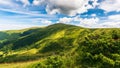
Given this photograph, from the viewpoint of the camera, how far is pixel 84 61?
134125mm

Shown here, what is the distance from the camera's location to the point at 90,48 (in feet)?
472

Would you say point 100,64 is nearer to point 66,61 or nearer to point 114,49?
point 114,49

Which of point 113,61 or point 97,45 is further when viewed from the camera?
point 97,45

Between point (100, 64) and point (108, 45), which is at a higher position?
point (108, 45)

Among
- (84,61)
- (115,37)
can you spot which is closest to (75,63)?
(84,61)

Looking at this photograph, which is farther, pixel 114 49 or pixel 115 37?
pixel 115 37

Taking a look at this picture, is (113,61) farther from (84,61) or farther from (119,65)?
(84,61)

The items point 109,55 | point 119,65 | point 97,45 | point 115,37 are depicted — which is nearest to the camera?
point 119,65

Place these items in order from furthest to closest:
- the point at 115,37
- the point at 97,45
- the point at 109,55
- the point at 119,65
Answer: the point at 115,37
the point at 97,45
the point at 109,55
the point at 119,65

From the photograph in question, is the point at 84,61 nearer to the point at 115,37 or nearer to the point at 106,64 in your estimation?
the point at 106,64

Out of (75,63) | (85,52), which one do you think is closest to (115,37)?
(85,52)

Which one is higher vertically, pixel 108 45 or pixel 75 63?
pixel 108 45

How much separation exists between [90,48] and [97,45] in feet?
18.7

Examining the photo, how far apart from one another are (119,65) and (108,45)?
20543 millimetres
